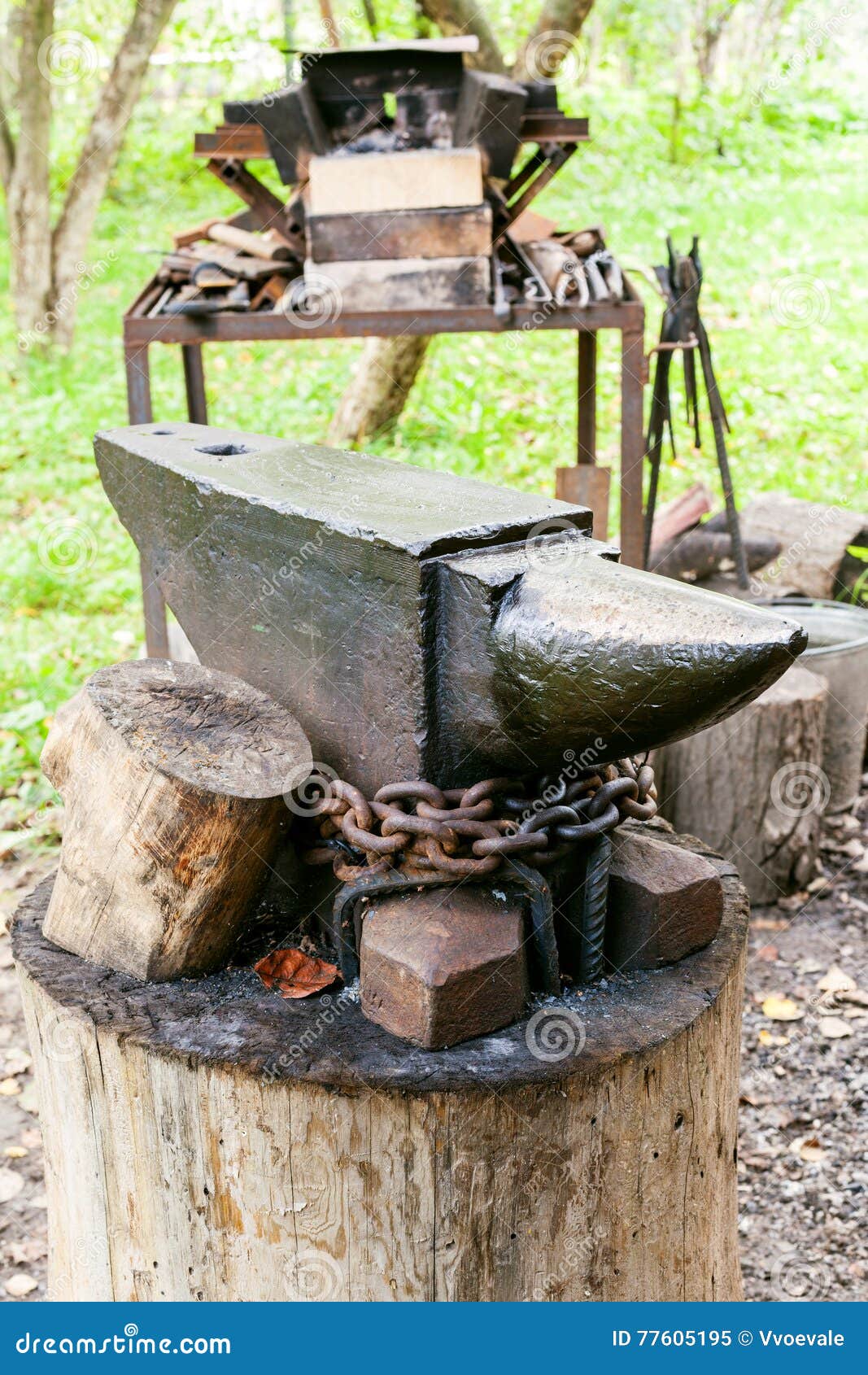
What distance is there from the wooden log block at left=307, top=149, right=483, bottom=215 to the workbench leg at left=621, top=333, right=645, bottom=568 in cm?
68

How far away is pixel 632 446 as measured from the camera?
12.5 ft

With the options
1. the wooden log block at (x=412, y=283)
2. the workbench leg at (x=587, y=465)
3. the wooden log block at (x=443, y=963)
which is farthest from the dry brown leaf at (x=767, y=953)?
the wooden log block at (x=443, y=963)

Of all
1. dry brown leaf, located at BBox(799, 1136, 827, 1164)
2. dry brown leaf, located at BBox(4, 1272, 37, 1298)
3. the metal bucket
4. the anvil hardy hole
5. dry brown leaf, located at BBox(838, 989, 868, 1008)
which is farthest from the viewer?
the metal bucket

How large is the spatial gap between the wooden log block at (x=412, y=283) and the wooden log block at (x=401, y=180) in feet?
0.59

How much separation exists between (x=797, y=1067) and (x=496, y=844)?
7.04 feet

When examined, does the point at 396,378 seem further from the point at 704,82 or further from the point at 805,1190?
the point at 704,82

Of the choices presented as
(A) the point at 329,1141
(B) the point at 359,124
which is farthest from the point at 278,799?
(B) the point at 359,124

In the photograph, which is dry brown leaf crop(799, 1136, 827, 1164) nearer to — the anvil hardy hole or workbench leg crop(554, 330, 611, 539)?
workbench leg crop(554, 330, 611, 539)

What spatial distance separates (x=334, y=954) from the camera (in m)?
1.95

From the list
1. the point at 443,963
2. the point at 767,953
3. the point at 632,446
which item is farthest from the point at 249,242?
the point at 443,963

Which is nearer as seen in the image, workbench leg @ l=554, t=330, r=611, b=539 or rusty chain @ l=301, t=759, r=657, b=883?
rusty chain @ l=301, t=759, r=657, b=883

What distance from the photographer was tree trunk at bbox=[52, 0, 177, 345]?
7.32 meters

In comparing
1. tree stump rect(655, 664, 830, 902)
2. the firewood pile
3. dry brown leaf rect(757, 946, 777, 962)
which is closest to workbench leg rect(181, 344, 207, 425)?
the firewood pile

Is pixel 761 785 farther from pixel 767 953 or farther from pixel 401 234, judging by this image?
pixel 401 234
